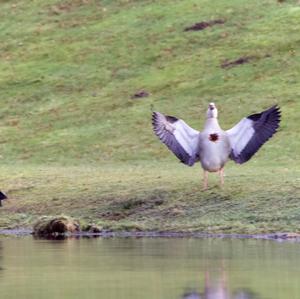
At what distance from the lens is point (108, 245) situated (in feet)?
77.7

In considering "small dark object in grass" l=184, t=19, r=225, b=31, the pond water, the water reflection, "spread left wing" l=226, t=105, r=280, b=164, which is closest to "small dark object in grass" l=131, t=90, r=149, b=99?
"small dark object in grass" l=184, t=19, r=225, b=31

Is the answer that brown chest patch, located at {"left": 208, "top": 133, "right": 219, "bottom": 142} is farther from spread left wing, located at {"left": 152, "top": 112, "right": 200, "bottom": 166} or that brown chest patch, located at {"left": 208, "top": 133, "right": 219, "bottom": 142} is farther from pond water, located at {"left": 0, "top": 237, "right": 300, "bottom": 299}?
pond water, located at {"left": 0, "top": 237, "right": 300, "bottom": 299}

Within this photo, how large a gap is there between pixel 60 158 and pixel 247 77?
10249 millimetres

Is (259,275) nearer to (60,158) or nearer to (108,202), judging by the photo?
(108,202)

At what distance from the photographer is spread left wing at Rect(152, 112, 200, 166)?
93.5ft

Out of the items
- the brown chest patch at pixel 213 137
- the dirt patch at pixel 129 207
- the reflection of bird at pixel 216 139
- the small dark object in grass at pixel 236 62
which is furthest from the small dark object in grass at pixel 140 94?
the brown chest patch at pixel 213 137

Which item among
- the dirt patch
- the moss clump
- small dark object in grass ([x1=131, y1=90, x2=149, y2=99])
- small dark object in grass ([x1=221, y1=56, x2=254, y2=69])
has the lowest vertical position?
the moss clump

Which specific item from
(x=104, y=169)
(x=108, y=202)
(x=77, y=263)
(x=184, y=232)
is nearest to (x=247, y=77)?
(x=104, y=169)

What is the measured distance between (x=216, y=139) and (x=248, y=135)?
2.44 feet

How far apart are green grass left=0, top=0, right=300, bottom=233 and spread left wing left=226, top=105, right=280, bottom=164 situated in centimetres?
77

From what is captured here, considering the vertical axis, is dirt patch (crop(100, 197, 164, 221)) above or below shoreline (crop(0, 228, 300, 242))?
above

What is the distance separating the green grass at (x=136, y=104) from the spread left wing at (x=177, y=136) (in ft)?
2.95

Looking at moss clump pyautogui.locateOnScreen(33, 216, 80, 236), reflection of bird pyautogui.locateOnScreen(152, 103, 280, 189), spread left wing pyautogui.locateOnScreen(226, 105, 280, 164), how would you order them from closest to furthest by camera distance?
1. moss clump pyautogui.locateOnScreen(33, 216, 80, 236)
2. reflection of bird pyautogui.locateOnScreen(152, 103, 280, 189)
3. spread left wing pyautogui.locateOnScreen(226, 105, 280, 164)

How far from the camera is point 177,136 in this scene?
28.6 meters
